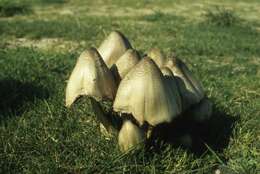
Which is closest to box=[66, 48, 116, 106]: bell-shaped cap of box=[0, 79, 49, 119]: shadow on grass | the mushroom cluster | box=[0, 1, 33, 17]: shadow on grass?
the mushroom cluster

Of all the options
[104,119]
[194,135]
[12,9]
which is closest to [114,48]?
[104,119]

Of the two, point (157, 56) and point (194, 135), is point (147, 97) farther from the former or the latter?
point (194, 135)

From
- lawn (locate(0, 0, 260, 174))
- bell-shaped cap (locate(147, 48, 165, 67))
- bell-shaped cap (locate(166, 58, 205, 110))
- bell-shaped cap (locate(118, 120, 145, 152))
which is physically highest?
bell-shaped cap (locate(147, 48, 165, 67))

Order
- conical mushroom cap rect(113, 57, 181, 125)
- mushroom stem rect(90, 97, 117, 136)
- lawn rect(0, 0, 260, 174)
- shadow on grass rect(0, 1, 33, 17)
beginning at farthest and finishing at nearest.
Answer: shadow on grass rect(0, 1, 33, 17)
mushroom stem rect(90, 97, 117, 136)
lawn rect(0, 0, 260, 174)
conical mushroom cap rect(113, 57, 181, 125)

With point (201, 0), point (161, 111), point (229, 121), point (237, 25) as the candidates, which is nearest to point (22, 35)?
point (237, 25)

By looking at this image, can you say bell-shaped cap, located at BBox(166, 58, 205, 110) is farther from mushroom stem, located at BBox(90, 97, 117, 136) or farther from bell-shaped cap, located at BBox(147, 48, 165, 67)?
mushroom stem, located at BBox(90, 97, 117, 136)

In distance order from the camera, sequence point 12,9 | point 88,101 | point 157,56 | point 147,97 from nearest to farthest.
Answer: point 147,97, point 157,56, point 88,101, point 12,9

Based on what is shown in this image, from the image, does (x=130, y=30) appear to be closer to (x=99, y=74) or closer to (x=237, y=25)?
(x=237, y=25)
